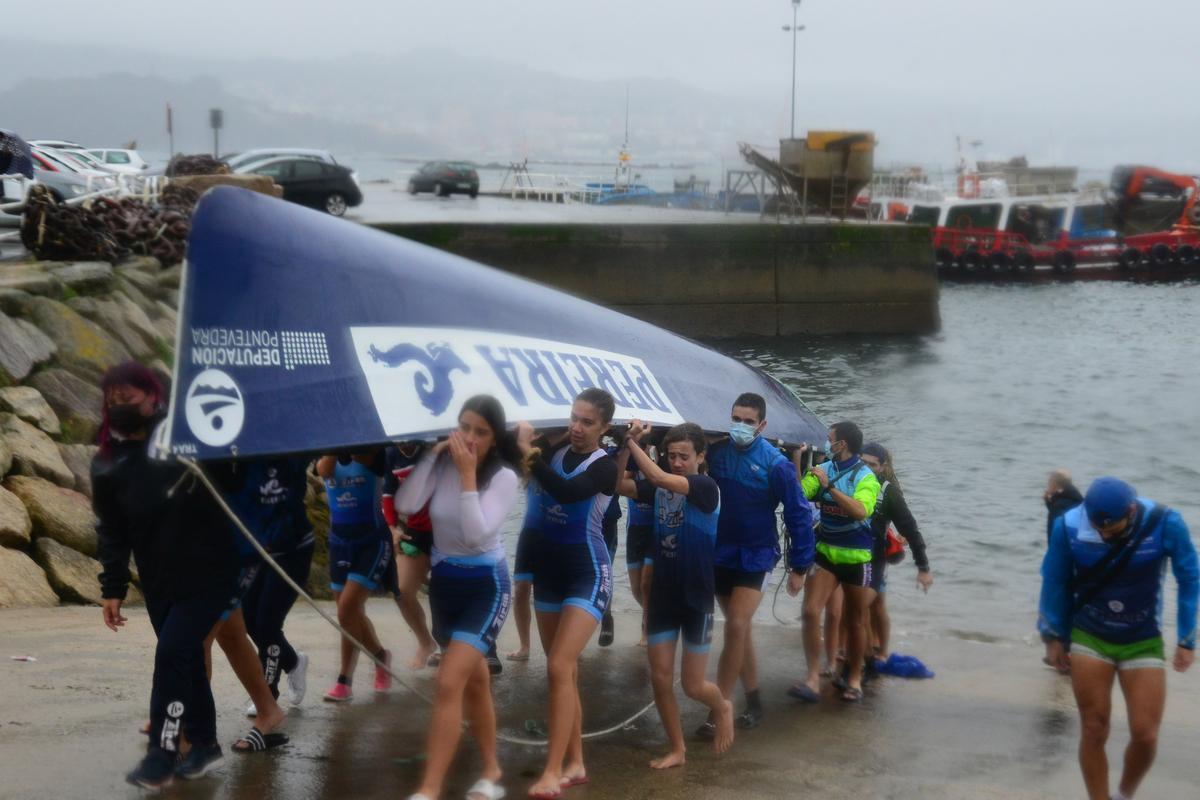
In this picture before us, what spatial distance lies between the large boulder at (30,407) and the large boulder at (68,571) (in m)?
2.24

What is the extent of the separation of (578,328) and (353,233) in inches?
55.5

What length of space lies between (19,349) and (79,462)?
5.61ft

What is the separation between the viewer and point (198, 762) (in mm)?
5340

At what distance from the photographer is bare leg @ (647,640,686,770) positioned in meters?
6.00

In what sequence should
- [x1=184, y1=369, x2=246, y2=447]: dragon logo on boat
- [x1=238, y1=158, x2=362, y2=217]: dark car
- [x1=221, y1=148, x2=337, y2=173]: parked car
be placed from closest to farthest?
1. [x1=184, y1=369, x2=246, y2=447]: dragon logo on boat
2. [x1=238, y1=158, x2=362, y2=217]: dark car
3. [x1=221, y1=148, x2=337, y2=173]: parked car

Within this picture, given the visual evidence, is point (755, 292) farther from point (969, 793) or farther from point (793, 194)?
point (969, 793)

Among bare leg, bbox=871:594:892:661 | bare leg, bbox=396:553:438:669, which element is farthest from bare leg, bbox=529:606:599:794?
bare leg, bbox=871:594:892:661

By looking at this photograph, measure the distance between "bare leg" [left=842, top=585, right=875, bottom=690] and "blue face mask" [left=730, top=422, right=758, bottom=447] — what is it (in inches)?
60.3

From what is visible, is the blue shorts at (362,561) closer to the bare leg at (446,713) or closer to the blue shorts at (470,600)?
the blue shorts at (470,600)

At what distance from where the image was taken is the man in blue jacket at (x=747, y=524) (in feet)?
21.7

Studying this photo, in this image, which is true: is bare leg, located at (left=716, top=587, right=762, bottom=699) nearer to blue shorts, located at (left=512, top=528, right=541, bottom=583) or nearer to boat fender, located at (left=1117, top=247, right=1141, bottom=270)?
blue shorts, located at (left=512, top=528, right=541, bottom=583)

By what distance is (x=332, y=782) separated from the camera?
216 inches

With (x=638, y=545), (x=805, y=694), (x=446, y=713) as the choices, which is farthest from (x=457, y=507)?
(x=638, y=545)

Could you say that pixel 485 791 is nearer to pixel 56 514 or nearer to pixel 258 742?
pixel 258 742
